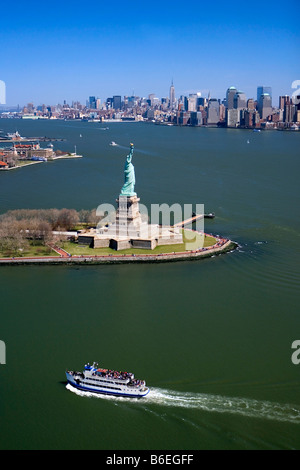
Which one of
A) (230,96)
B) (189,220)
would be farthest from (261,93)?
(189,220)

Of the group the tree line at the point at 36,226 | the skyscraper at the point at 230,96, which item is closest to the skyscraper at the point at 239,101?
the skyscraper at the point at 230,96

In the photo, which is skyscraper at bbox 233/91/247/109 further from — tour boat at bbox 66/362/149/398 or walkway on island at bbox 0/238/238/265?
tour boat at bbox 66/362/149/398

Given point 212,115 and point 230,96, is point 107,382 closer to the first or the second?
point 212,115

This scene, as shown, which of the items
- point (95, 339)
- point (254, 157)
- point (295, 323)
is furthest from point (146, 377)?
point (254, 157)

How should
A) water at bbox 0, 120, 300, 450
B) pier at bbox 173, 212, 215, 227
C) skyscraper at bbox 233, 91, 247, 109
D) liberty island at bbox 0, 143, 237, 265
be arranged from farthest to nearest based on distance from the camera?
1. skyscraper at bbox 233, 91, 247, 109
2. pier at bbox 173, 212, 215, 227
3. liberty island at bbox 0, 143, 237, 265
4. water at bbox 0, 120, 300, 450

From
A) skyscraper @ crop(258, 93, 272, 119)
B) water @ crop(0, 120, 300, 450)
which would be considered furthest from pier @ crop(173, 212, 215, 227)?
skyscraper @ crop(258, 93, 272, 119)
